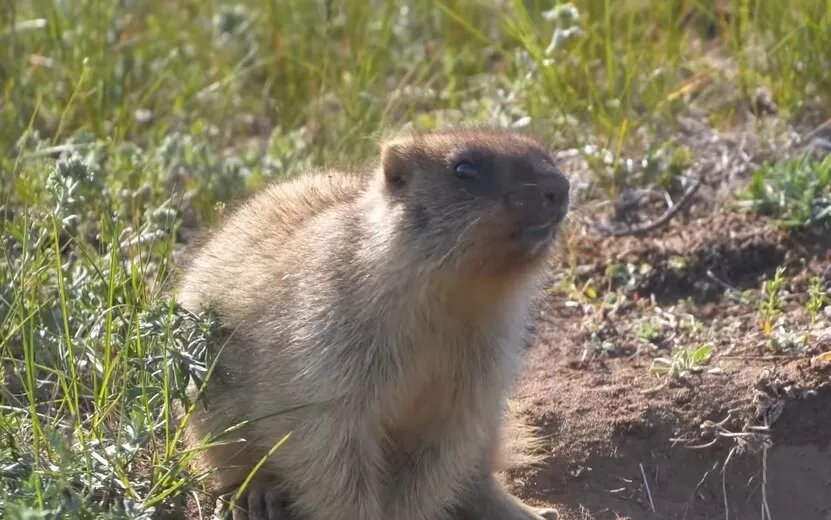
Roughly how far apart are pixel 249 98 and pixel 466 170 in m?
3.74

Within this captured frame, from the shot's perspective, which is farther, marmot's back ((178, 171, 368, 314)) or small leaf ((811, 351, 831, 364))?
small leaf ((811, 351, 831, 364))

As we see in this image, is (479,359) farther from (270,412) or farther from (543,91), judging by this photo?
(543,91)

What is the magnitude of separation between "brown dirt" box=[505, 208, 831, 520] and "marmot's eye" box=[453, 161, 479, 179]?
1386 mm

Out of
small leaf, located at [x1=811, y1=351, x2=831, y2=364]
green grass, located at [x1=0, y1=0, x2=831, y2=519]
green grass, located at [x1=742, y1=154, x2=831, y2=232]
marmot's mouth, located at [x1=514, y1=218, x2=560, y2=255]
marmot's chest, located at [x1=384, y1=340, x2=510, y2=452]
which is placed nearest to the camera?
marmot's mouth, located at [x1=514, y1=218, x2=560, y2=255]

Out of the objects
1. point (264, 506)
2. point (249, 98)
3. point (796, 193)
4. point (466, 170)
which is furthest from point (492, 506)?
point (249, 98)

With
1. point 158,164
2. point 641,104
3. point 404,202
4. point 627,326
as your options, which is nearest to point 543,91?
point 641,104

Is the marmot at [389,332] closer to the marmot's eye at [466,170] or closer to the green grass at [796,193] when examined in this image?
the marmot's eye at [466,170]

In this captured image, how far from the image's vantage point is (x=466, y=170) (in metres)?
4.34

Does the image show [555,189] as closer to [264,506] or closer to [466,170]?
[466,170]

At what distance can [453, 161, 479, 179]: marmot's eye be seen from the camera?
4.33 metres

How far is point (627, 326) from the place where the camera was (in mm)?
5832

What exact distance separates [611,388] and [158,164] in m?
2.64

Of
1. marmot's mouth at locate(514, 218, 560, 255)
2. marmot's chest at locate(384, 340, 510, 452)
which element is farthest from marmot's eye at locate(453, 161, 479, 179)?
marmot's chest at locate(384, 340, 510, 452)

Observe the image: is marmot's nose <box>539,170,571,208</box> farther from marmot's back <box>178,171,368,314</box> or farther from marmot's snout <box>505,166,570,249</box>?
marmot's back <box>178,171,368,314</box>
